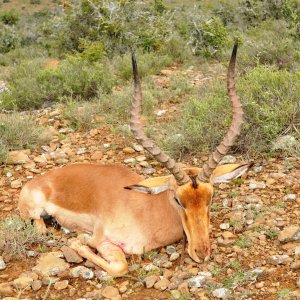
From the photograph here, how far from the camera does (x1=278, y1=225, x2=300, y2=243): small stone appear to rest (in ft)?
15.5

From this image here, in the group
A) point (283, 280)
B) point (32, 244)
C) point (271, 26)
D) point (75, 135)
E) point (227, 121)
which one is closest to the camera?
point (283, 280)

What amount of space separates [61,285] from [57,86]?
622 cm

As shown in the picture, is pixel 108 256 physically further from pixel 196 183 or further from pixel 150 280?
pixel 196 183

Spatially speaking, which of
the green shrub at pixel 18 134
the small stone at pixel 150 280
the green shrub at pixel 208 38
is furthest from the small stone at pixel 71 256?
the green shrub at pixel 208 38

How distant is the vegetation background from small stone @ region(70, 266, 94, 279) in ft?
9.19

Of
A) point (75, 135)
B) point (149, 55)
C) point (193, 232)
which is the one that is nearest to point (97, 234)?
point (193, 232)

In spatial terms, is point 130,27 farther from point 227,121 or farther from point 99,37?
point 227,121

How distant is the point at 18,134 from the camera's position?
7848 millimetres

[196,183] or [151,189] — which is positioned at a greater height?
[196,183]

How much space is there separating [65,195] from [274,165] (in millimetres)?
2600

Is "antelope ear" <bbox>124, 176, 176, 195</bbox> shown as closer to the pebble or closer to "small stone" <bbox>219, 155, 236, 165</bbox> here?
the pebble

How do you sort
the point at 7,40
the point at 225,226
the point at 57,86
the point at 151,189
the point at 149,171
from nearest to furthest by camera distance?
the point at 151,189 → the point at 225,226 → the point at 149,171 → the point at 57,86 → the point at 7,40

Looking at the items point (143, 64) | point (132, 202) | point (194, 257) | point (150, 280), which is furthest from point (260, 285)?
point (143, 64)

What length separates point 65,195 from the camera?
5652mm
